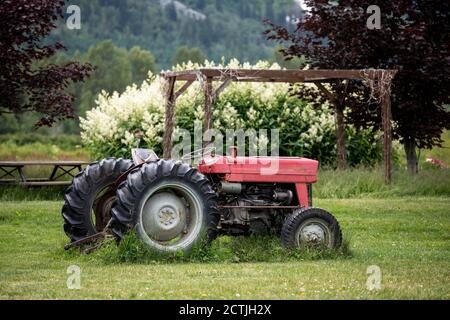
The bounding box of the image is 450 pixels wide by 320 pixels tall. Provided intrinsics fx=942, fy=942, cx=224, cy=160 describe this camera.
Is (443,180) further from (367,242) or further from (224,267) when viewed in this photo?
(224,267)

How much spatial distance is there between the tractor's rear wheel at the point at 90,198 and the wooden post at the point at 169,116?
305 inches

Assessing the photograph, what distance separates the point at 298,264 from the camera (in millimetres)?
10789

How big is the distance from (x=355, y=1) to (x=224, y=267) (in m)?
13.4

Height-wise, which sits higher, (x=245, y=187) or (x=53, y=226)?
(x=245, y=187)

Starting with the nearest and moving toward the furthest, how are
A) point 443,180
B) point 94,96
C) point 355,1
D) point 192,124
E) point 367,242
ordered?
point 367,242 → point 443,180 → point 355,1 → point 192,124 → point 94,96

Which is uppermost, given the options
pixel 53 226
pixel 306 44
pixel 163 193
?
pixel 306 44

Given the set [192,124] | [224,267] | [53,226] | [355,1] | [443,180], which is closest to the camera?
[224,267]

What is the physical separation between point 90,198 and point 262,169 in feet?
7.51

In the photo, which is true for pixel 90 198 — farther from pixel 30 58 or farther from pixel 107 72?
pixel 107 72

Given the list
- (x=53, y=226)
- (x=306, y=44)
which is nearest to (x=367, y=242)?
(x=53, y=226)

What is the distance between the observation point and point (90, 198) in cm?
1215

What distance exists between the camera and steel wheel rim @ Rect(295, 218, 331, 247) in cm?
1150

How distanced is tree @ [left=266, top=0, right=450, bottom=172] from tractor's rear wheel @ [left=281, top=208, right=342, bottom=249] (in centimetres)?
1046

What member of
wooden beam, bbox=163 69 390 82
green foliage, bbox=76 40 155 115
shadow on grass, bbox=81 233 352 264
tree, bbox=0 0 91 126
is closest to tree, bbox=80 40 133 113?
green foliage, bbox=76 40 155 115
